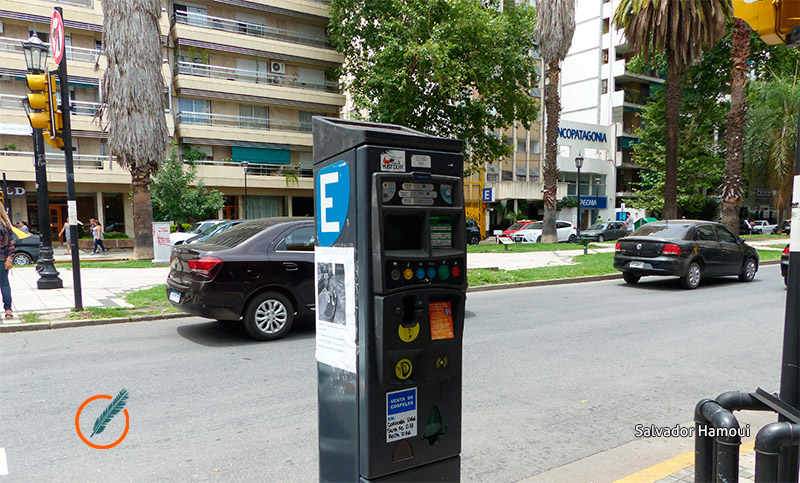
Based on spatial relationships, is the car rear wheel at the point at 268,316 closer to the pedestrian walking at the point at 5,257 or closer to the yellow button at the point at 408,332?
the pedestrian walking at the point at 5,257

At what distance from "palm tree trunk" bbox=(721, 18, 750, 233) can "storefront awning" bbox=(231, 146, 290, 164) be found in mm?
25054

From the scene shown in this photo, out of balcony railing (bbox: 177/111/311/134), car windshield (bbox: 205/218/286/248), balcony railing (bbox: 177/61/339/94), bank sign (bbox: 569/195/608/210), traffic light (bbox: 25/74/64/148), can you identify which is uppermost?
balcony railing (bbox: 177/61/339/94)

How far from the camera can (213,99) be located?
32.0m

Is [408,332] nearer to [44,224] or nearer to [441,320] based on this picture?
[441,320]

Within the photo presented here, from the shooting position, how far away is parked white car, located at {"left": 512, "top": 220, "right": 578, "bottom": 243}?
92.9 feet

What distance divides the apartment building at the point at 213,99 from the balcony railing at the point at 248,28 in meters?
0.07

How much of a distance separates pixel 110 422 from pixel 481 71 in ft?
71.0

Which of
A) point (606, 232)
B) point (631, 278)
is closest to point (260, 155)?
point (606, 232)

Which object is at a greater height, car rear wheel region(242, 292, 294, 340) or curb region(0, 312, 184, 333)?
car rear wheel region(242, 292, 294, 340)

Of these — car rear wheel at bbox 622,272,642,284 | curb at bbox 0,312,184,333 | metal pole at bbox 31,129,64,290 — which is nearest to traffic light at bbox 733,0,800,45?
curb at bbox 0,312,184,333

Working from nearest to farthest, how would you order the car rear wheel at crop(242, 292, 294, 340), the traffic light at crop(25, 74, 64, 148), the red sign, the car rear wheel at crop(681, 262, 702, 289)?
1. the car rear wheel at crop(242, 292, 294, 340)
2. the red sign
3. the traffic light at crop(25, 74, 64, 148)
4. the car rear wheel at crop(681, 262, 702, 289)

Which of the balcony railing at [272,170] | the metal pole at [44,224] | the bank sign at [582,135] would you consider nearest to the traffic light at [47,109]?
the metal pole at [44,224]

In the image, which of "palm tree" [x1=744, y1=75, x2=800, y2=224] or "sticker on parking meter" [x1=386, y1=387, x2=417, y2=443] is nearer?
"sticker on parking meter" [x1=386, y1=387, x2=417, y2=443]

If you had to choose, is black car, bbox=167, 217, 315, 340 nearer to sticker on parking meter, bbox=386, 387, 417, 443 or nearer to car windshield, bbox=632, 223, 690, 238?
sticker on parking meter, bbox=386, 387, 417, 443
